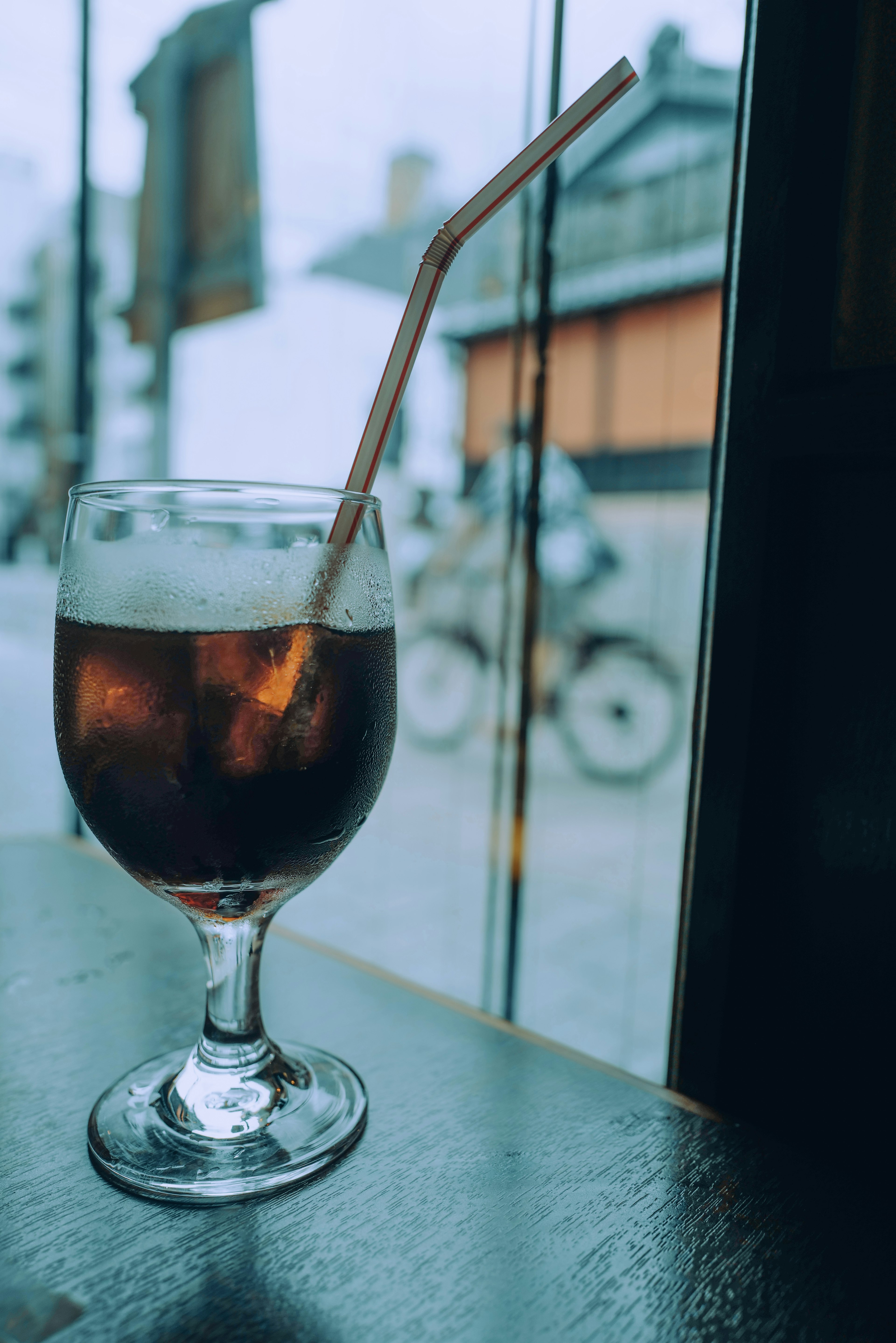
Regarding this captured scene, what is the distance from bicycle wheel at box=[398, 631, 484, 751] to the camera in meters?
3.05

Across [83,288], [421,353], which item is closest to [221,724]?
[421,353]

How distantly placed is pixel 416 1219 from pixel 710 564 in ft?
1.02

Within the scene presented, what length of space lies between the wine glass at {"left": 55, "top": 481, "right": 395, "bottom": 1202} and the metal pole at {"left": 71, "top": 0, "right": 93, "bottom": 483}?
1403mm

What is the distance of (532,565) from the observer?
99 cm

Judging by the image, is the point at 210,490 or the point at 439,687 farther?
the point at 439,687

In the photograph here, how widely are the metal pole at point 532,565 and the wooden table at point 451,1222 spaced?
0.51 meters

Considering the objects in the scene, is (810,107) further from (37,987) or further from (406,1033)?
(37,987)

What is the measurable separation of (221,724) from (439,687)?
9.01 ft

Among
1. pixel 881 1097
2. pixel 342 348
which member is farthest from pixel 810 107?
pixel 342 348

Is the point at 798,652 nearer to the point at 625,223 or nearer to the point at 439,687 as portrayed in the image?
the point at 625,223

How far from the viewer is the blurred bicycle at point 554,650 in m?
2.85

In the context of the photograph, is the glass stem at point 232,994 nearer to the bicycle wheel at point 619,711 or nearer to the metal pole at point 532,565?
the metal pole at point 532,565

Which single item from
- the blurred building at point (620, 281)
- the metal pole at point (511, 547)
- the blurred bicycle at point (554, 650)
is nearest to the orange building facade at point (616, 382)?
the blurred building at point (620, 281)

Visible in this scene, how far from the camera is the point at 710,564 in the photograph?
444mm
